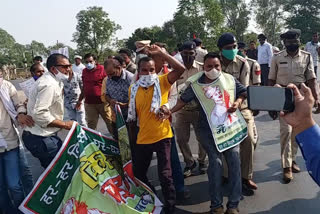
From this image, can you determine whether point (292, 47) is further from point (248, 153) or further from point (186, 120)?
point (186, 120)

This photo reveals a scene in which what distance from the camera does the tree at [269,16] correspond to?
193ft

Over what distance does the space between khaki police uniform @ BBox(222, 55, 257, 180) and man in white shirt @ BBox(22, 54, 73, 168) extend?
2.06 meters

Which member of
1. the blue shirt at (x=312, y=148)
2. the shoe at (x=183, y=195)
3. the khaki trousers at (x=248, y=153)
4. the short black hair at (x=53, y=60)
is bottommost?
the shoe at (x=183, y=195)

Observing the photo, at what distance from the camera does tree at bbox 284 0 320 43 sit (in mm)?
50844

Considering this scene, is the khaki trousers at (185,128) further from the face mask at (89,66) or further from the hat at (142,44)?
the face mask at (89,66)

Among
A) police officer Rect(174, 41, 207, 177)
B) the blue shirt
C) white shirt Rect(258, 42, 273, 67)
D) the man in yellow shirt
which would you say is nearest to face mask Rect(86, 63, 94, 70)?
police officer Rect(174, 41, 207, 177)

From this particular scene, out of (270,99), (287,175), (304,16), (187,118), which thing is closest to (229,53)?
(187,118)

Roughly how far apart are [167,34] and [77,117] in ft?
195

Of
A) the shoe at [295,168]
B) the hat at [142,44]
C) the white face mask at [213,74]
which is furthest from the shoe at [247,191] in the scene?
the hat at [142,44]

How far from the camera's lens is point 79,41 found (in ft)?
269

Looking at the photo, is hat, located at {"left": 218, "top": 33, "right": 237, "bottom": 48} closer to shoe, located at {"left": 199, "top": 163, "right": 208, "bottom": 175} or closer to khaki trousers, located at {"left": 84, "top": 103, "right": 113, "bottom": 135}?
shoe, located at {"left": 199, "top": 163, "right": 208, "bottom": 175}

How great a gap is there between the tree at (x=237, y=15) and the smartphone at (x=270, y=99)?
2593 inches

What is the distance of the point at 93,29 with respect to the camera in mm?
81125

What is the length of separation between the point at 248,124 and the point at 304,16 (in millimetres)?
57774
